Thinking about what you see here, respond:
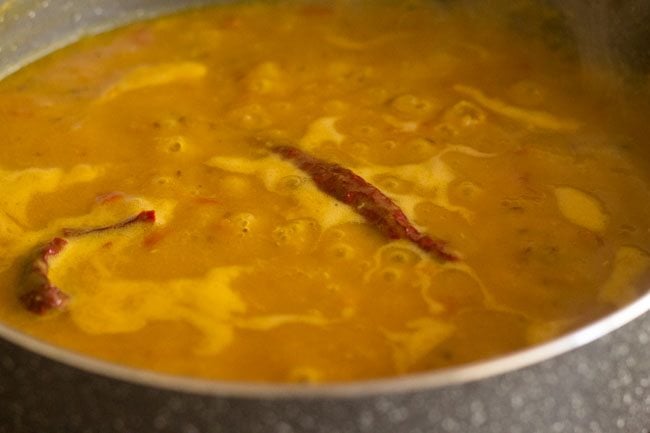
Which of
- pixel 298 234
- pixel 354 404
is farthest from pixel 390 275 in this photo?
pixel 354 404

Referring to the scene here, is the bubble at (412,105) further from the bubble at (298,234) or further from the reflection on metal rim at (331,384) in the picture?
the reflection on metal rim at (331,384)

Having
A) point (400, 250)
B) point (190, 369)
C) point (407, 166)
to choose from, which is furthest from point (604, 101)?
point (190, 369)

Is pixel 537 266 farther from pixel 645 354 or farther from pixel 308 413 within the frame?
pixel 308 413

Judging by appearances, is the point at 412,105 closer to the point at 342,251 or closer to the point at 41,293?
the point at 342,251

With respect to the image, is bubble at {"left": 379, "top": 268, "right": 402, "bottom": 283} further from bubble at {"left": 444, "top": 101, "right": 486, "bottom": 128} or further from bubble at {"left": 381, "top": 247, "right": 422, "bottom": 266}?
bubble at {"left": 444, "top": 101, "right": 486, "bottom": 128}

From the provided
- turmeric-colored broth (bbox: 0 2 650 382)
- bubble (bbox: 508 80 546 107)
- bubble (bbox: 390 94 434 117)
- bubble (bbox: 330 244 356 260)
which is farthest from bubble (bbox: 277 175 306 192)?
bubble (bbox: 508 80 546 107)

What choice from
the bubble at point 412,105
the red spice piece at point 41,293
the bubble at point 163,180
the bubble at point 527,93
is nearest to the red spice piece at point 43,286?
the red spice piece at point 41,293
